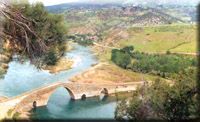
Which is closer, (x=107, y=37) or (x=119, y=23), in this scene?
(x=107, y=37)

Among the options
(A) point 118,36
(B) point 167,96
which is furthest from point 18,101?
(A) point 118,36

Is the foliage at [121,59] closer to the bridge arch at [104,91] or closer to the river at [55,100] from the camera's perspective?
the river at [55,100]

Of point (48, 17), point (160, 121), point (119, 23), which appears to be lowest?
point (119, 23)

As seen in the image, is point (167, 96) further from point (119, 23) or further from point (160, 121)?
point (119, 23)

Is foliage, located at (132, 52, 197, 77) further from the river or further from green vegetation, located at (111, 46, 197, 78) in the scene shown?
the river

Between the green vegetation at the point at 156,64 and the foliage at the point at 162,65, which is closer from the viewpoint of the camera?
the foliage at the point at 162,65

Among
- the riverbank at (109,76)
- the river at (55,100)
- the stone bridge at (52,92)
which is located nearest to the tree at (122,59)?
the riverbank at (109,76)

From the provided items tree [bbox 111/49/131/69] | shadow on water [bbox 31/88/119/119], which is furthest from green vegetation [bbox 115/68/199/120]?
tree [bbox 111/49/131/69]

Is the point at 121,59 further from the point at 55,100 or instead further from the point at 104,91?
the point at 55,100
